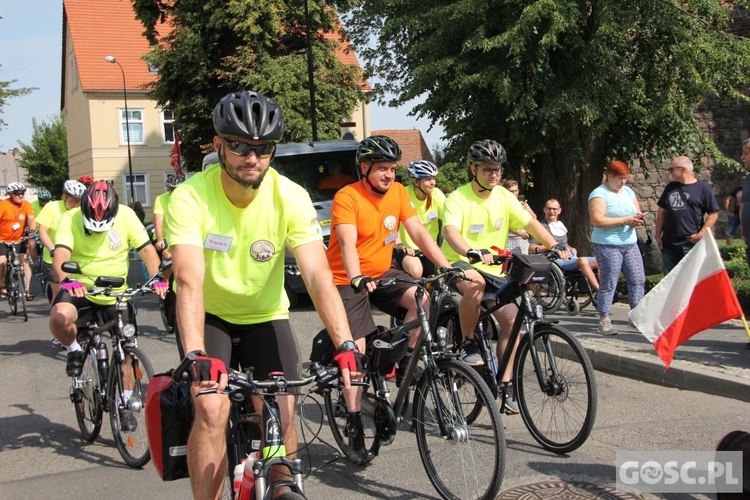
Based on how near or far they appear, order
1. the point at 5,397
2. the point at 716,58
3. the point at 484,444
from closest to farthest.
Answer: the point at 484,444 → the point at 5,397 → the point at 716,58

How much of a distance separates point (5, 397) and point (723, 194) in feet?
73.0

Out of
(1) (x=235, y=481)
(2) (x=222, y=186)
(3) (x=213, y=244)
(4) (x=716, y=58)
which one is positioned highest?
(4) (x=716, y=58)

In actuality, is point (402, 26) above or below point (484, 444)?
above

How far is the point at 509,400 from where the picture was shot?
236 inches

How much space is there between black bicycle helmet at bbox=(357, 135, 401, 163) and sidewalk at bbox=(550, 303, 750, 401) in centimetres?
325

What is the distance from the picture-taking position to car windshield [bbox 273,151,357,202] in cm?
1449

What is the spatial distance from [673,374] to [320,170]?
8446 millimetres

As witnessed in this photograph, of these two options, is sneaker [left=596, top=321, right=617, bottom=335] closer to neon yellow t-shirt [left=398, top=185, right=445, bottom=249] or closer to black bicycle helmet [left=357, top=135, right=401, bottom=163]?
neon yellow t-shirt [left=398, top=185, right=445, bottom=249]

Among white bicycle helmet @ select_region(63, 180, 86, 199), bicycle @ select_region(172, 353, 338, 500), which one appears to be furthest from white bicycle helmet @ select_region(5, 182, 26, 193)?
bicycle @ select_region(172, 353, 338, 500)

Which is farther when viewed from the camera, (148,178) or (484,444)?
(148,178)

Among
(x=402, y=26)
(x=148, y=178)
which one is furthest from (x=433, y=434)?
(x=148, y=178)

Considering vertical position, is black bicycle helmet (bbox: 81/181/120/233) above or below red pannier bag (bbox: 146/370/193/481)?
above

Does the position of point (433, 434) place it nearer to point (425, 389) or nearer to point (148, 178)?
point (425, 389)

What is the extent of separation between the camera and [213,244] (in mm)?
3717
